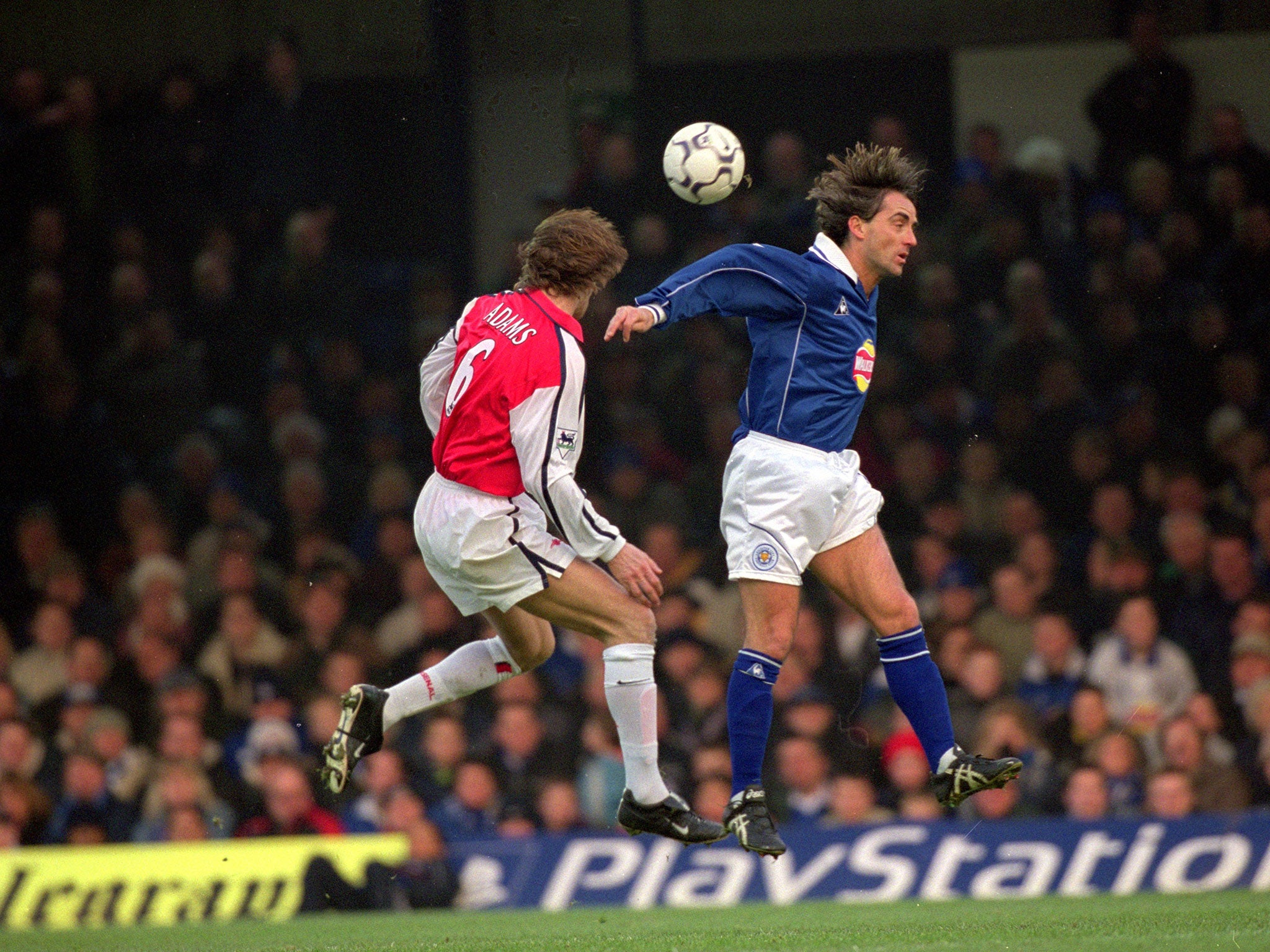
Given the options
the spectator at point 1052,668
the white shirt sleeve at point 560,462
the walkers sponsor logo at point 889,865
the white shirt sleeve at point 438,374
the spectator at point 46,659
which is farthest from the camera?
the spectator at point 46,659

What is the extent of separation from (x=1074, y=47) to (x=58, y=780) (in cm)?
714

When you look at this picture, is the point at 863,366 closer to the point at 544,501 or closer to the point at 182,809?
the point at 544,501

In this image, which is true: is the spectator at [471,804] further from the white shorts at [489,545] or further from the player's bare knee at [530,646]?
the white shorts at [489,545]

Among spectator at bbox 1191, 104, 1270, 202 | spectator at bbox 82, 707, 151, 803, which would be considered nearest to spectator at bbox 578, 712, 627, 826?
spectator at bbox 82, 707, 151, 803

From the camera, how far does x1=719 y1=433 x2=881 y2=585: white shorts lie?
5.44 metres

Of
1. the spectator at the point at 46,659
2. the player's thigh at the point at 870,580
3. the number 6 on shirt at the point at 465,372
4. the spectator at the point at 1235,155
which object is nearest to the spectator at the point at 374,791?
the spectator at the point at 46,659

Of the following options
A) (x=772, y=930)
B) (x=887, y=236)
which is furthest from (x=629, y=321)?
(x=772, y=930)

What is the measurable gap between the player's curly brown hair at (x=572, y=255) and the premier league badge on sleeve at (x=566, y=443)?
49 cm

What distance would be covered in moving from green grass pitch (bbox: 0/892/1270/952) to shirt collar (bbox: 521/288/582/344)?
6.31 ft

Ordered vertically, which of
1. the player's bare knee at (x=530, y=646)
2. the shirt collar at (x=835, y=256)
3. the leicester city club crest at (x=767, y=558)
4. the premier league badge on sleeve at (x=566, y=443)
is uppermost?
the shirt collar at (x=835, y=256)

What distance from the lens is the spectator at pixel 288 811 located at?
27.1 ft

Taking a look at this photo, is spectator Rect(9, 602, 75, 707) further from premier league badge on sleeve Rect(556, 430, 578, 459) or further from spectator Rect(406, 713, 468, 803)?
premier league badge on sleeve Rect(556, 430, 578, 459)

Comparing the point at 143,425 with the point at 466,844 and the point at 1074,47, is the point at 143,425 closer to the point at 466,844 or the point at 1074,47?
the point at 466,844

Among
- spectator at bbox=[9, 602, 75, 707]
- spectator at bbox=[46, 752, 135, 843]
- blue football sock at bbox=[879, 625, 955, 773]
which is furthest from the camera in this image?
spectator at bbox=[9, 602, 75, 707]
